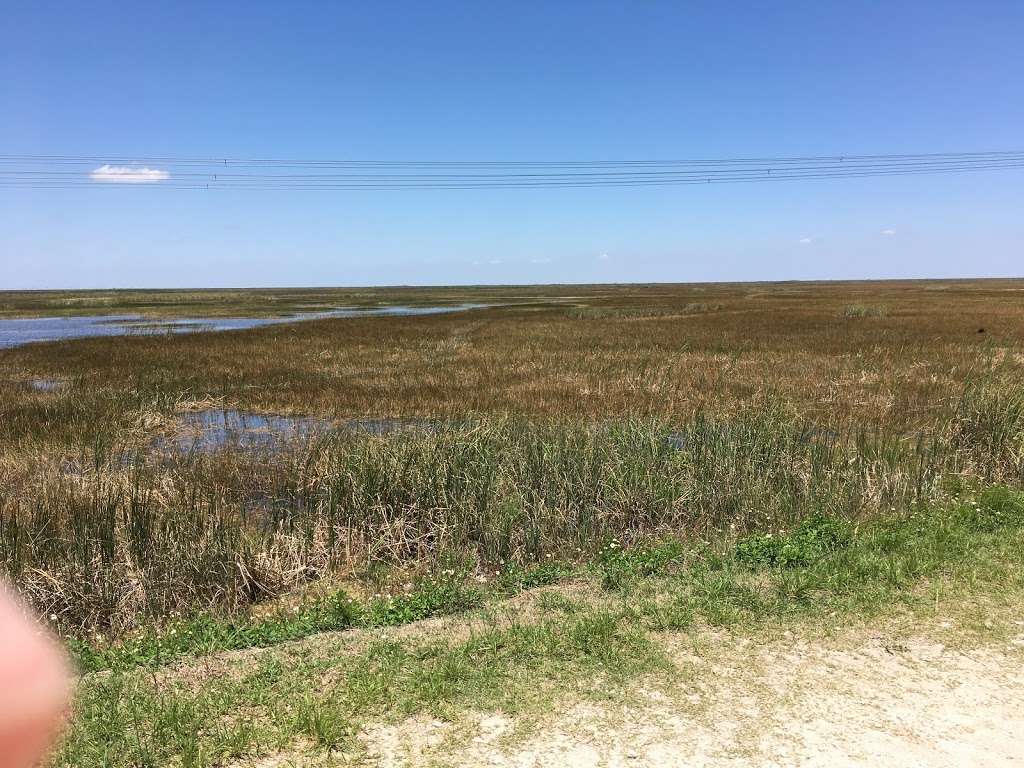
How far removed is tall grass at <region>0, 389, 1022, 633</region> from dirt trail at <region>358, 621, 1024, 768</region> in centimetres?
339

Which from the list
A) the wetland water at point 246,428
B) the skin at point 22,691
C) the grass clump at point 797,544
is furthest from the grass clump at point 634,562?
the wetland water at point 246,428

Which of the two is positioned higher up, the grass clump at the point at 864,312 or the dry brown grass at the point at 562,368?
the grass clump at the point at 864,312

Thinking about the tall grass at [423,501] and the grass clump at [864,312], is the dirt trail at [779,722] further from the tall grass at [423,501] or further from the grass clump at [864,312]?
the grass clump at [864,312]

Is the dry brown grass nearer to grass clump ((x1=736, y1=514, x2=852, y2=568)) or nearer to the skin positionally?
grass clump ((x1=736, y1=514, x2=852, y2=568))

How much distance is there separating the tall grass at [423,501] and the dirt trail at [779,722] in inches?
133

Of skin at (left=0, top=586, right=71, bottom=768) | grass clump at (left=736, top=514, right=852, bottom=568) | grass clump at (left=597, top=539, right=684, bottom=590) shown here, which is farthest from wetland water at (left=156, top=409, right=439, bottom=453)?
skin at (left=0, top=586, right=71, bottom=768)

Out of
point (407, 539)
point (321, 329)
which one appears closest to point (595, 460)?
point (407, 539)

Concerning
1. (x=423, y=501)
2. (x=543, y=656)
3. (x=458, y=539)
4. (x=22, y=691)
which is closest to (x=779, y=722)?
(x=543, y=656)

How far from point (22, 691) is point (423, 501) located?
275 inches

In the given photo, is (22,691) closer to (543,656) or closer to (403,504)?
(543,656)

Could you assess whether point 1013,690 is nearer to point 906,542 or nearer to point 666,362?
point 906,542

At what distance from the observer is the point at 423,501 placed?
8.33 meters

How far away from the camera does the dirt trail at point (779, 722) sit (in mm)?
3459

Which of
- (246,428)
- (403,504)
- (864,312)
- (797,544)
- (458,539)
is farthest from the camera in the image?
(864,312)
